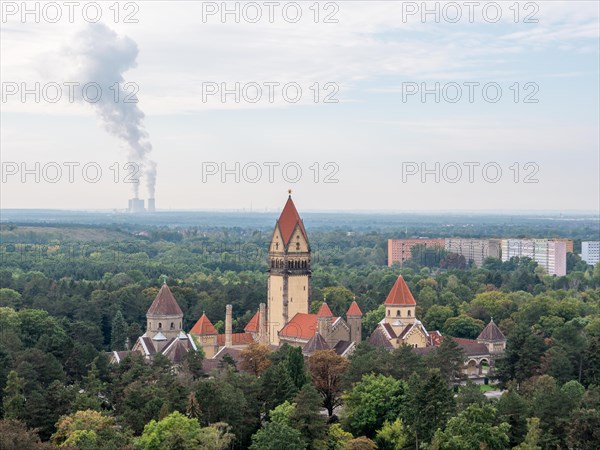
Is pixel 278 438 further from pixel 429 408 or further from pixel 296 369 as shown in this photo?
pixel 296 369

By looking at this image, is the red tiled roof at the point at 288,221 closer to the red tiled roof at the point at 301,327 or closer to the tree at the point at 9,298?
the red tiled roof at the point at 301,327

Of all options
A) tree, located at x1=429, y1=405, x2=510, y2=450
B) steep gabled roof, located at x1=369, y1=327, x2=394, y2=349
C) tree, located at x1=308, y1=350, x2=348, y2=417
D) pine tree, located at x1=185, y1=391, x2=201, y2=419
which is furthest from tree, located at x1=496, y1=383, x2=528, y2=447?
steep gabled roof, located at x1=369, y1=327, x2=394, y2=349

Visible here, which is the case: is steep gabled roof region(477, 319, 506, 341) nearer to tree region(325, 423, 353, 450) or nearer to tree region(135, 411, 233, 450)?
tree region(325, 423, 353, 450)

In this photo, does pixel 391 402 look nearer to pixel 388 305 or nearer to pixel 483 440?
→ pixel 483 440

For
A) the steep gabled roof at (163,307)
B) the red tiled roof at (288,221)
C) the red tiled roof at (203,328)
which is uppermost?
the red tiled roof at (288,221)

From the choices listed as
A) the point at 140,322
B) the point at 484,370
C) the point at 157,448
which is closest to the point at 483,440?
the point at 157,448

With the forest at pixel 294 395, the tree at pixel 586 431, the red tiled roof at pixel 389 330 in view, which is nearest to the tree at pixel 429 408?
the forest at pixel 294 395

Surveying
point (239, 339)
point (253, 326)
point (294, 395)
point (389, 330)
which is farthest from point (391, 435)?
point (253, 326)
